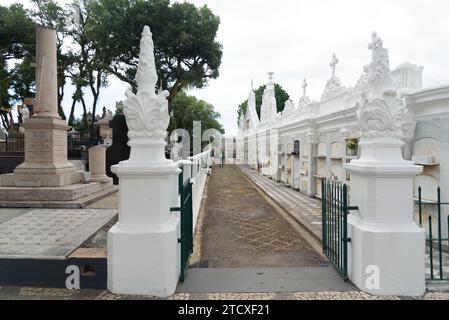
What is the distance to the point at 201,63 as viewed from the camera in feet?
78.2

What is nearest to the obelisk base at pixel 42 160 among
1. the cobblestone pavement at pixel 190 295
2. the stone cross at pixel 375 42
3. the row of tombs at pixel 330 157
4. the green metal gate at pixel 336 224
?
the cobblestone pavement at pixel 190 295

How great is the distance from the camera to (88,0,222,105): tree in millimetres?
21828

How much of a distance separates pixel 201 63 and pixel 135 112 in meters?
21.5

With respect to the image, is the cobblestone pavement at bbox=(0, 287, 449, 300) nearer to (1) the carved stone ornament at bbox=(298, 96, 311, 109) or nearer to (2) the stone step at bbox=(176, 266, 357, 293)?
(2) the stone step at bbox=(176, 266, 357, 293)

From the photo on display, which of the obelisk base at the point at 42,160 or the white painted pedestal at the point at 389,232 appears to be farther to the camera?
the obelisk base at the point at 42,160

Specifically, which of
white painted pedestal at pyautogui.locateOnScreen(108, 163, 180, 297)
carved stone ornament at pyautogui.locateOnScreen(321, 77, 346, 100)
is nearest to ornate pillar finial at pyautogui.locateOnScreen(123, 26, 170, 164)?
white painted pedestal at pyautogui.locateOnScreen(108, 163, 180, 297)

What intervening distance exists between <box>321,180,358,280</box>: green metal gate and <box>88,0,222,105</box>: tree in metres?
19.8

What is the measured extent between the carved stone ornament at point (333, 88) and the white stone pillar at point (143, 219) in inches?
270

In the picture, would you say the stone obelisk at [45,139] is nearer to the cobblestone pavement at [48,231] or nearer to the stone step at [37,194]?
the stone step at [37,194]

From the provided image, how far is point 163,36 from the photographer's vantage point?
71.4 ft

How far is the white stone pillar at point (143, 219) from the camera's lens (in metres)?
3.40

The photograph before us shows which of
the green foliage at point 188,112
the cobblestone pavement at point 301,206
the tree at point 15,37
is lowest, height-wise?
the cobblestone pavement at point 301,206

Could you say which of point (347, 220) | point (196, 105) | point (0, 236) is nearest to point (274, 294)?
point (347, 220)

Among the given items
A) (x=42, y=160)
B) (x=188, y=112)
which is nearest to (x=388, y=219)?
(x=42, y=160)
